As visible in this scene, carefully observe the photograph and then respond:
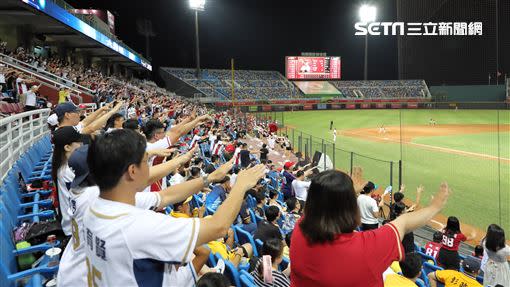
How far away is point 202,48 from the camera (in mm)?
63281

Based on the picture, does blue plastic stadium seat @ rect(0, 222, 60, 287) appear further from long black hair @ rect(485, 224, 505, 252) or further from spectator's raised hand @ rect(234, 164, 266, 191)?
long black hair @ rect(485, 224, 505, 252)

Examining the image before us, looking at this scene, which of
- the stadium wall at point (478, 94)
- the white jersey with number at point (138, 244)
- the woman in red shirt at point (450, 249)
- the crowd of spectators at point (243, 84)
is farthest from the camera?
the crowd of spectators at point (243, 84)

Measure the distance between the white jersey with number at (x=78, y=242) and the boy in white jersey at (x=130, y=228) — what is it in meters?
0.28

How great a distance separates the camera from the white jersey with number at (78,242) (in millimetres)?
2139

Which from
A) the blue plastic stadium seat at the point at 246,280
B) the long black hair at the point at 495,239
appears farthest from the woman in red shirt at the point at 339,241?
the long black hair at the point at 495,239

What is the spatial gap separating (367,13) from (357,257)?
207ft

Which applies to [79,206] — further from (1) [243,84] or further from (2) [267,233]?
(1) [243,84]

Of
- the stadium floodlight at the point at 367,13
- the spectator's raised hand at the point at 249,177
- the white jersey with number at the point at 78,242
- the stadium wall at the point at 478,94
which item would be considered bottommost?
the white jersey with number at the point at 78,242

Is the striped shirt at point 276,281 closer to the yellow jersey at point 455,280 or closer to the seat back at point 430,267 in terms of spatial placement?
the yellow jersey at point 455,280

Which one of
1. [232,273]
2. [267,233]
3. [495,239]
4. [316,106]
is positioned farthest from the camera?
[316,106]

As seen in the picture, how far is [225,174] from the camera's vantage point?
251 cm

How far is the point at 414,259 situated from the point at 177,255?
10.9 ft

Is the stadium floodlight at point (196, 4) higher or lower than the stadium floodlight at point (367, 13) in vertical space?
lower

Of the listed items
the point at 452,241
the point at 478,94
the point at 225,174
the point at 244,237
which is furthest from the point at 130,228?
the point at 478,94
